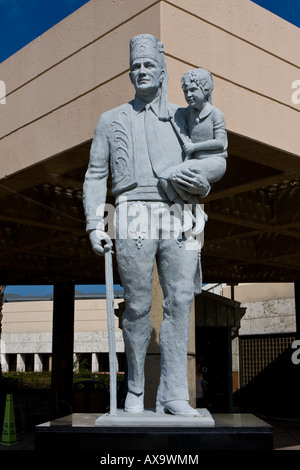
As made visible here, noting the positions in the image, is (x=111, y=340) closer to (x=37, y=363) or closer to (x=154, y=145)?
(x=154, y=145)

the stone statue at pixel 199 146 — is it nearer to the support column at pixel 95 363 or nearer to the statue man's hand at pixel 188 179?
the statue man's hand at pixel 188 179

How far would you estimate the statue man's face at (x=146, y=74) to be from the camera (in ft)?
14.8

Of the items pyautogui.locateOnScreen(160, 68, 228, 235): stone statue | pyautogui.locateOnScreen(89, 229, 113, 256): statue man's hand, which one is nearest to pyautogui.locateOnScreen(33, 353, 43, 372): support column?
pyautogui.locateOnScreen(89, 229, 113, 256): statue man's hand

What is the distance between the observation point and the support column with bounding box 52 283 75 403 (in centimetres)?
1861

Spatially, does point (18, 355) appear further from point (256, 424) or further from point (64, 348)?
point (256, 424)

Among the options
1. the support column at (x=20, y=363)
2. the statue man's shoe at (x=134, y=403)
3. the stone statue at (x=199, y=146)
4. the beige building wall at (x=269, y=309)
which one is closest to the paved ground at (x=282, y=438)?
the beige building wall at (x=269, y=309)

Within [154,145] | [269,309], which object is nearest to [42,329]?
[269,309]

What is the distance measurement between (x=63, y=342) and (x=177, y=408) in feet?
49.6

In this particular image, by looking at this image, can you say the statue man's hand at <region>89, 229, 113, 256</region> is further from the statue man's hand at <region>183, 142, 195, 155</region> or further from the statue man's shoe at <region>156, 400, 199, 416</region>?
the statue man's shoe at <region>156, 400, 199, 416</region>

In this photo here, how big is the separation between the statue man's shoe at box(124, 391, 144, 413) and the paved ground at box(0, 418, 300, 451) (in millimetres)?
6042

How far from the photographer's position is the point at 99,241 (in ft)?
14.3

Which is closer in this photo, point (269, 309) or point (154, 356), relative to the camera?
point (154, 356)

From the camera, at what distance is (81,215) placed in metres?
11.5

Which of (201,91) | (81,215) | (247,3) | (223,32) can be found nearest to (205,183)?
(201,91)
